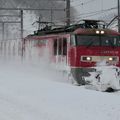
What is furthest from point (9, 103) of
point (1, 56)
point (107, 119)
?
point (1, 56)

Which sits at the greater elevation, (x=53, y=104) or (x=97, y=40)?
(x=97, y=40)

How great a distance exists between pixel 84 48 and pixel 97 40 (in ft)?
2.51

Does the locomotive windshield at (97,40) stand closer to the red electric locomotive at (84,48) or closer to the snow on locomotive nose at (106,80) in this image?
the red electric locomotive at (84,48)

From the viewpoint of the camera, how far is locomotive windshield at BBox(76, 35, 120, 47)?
19.7 meters

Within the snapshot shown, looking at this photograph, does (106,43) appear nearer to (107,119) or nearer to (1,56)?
(107,119)

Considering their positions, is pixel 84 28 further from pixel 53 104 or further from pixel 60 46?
pixel 53 104

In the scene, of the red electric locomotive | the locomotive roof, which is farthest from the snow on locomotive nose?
the locomotive roof

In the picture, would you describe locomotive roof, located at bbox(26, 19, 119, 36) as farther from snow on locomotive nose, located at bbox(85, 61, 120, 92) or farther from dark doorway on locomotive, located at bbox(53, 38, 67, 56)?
snow on locomotive nose, located at bbox(85, 61, 120, 92)

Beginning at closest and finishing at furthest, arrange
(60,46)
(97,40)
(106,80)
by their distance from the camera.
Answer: (106,80) < (97,40) < (60,46)

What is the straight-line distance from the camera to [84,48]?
19.7m

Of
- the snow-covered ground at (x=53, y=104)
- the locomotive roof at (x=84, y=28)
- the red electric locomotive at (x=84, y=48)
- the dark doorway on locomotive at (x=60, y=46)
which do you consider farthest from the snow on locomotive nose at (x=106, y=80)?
the dark doorway on locomotive at (x=60, y=46)

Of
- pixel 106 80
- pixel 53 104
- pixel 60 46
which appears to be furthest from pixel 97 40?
pixel 53 104

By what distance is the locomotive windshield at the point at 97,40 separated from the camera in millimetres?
19734

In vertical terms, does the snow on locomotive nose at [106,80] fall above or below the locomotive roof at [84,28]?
below
